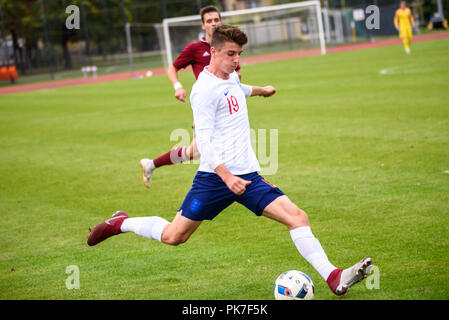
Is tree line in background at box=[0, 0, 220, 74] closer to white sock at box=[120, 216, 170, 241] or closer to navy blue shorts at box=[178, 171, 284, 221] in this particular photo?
white sock at box=[120, 216, 170, 241]

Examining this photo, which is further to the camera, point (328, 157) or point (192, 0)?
point (192, 0)

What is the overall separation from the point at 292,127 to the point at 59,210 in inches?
255

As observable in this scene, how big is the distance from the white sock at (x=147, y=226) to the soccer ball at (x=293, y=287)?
118cm

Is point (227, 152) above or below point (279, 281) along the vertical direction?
above

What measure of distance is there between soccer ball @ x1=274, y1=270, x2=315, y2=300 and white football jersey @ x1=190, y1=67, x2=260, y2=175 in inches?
35.9

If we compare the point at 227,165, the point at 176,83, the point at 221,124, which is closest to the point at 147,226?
the point at 227,165

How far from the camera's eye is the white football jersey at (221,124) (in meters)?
4.87

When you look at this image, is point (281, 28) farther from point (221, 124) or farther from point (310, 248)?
point (310, 248)

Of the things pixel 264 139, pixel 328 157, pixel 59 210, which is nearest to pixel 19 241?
pixel 59 210

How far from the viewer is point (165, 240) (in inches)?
211

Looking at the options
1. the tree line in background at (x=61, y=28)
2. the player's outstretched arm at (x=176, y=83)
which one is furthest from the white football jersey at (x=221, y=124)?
the tree line in background at (x=61, y=28)

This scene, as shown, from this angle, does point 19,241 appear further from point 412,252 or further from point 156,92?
point 156,92

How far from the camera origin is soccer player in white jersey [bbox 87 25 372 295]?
4.81 metres

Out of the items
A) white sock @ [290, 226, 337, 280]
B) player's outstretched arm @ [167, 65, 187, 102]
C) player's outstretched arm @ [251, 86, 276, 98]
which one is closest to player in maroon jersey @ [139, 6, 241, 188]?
player's outstretched arm @ [167, 65, 187, 102]
